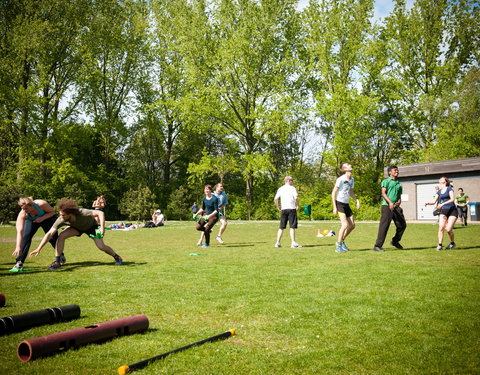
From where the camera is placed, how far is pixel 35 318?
15.3 ft

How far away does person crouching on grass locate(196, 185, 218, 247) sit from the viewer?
46.7ft

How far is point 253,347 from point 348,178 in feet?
27.6

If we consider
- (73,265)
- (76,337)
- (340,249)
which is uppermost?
(340,249)

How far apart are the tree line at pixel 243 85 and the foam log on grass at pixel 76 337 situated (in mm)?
32215

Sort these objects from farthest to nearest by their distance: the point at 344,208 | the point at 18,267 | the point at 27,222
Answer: the point at 344,208
the point at 27,222
the point at 18,267

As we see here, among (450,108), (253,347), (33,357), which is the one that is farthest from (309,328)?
(450,108)

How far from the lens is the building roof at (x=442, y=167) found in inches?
1234

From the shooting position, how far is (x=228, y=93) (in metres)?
40.3

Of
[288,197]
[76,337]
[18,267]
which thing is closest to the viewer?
[76,337]

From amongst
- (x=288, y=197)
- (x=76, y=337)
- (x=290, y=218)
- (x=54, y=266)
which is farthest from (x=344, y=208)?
(x=76, y=337)

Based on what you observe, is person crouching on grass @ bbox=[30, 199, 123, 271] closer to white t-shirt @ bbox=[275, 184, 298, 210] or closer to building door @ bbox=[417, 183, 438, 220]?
white t-shirt @ bbox=[275, 184, 298, 210]

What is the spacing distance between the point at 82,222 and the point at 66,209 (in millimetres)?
583

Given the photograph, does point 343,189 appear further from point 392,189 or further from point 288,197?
point 288,197

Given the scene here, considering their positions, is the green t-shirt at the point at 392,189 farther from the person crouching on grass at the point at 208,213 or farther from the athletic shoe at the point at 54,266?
the athletic shoe at the point at 54,266
